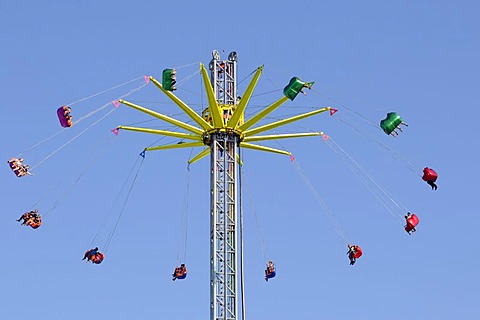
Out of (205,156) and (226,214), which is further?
(205,156)

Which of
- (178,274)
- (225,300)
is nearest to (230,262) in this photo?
(225,300)

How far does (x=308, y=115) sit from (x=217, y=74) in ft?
21.4

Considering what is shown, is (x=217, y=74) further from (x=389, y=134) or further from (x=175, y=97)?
(x=389, y=134)

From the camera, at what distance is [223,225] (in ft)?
250

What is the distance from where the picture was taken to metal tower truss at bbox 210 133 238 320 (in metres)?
74.3

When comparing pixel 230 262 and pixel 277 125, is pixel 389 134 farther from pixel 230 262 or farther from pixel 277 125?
pixel 230 262

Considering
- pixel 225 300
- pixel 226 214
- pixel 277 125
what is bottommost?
pixel 225 300

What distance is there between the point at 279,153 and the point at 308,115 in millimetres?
5424

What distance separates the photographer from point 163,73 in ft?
243

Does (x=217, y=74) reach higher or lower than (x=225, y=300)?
higher

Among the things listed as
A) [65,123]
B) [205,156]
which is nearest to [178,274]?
[205,156]

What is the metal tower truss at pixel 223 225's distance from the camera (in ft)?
244

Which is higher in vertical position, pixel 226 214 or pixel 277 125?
pixel 277 125

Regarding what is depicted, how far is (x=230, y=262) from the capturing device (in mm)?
75438
